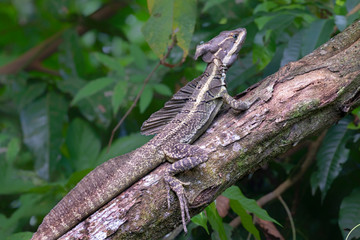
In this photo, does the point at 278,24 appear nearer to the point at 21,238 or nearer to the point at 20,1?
the point at 21,238

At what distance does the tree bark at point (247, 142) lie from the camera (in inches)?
103

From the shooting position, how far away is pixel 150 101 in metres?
4.55

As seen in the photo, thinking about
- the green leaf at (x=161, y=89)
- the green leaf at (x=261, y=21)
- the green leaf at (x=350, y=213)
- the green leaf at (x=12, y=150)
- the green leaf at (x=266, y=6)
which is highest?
the green leaf at (x=12, y=150)

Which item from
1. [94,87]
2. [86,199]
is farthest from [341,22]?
[94,87]

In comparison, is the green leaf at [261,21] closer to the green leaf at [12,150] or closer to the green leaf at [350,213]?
the green leaf at [350,213]

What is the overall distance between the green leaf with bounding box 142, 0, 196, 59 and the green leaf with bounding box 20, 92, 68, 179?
238 centimetres

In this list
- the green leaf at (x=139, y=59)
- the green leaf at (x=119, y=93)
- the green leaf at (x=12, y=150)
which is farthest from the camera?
the green leaf at (x=139, y=59)

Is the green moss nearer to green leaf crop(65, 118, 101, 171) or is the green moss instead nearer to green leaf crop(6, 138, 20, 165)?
green leaf crop(65, 118, 101, 171)

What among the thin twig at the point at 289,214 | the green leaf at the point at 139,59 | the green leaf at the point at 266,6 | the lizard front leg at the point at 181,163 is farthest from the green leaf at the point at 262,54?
the green leaf at the point at 139,59

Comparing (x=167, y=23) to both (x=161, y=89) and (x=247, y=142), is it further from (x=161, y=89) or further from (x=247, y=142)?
(x=161, y=89)

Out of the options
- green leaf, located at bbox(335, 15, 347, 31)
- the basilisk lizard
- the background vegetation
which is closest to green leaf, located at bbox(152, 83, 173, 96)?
the background vegetation

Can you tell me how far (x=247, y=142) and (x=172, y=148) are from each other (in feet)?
2.34

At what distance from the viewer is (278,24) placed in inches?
147

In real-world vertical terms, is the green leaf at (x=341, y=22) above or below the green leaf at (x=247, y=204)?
above
